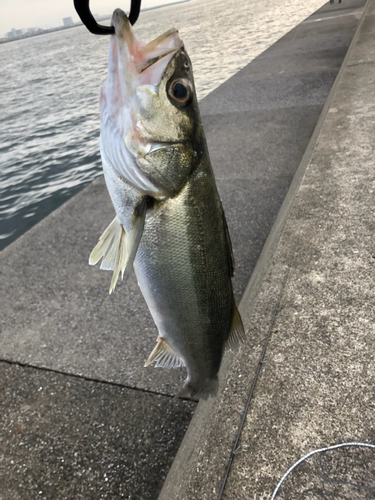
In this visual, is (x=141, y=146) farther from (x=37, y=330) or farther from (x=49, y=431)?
(x=37, y=330)

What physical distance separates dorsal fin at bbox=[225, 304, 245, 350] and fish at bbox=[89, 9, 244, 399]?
0.19 meters

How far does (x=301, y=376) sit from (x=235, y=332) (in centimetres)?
91

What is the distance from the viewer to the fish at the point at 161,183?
4.61 ft

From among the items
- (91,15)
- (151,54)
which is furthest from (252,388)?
(91,15)

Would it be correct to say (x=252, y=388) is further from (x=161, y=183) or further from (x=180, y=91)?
(x=180, y=91)

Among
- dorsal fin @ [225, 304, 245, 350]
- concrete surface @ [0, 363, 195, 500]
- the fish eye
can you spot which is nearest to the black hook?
the fish eye

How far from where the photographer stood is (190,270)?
1.61 metres

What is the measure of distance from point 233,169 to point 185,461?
503 centimetres

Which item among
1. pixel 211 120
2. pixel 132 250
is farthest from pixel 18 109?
pixel 132 250

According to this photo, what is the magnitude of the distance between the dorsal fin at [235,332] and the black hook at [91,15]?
1211 millimetres

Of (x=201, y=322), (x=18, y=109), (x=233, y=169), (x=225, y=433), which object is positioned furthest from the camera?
(x=18, y=109)

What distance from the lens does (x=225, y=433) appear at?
231 cm

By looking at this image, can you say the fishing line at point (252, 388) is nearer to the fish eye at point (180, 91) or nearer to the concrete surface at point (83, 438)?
the concrete surface at point (83, 438)

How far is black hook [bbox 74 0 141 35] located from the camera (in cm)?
103
